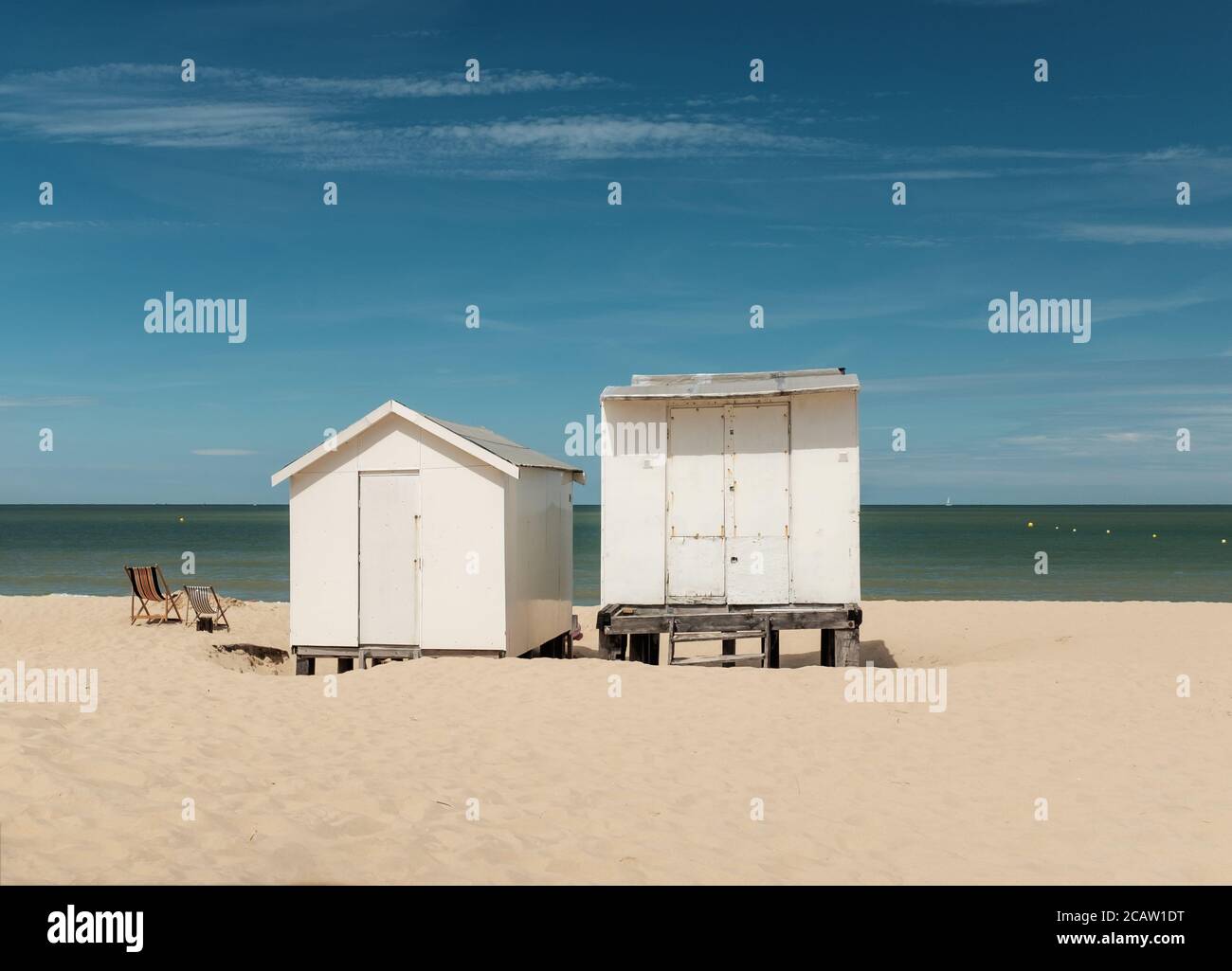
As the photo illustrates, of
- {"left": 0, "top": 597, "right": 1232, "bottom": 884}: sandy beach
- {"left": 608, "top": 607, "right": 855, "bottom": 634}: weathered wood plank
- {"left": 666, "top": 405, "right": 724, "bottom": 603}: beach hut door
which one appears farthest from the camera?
{"left": 666, "top": 405, "right": 724, "bottom": 603}: beach hut door

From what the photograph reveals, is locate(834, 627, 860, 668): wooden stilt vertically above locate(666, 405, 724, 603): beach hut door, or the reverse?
locate(666, 405, 724, 603): beach hut door

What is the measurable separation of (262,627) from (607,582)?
10.3 meters

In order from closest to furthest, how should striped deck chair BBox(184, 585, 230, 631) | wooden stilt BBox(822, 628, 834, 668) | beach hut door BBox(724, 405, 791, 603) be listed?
1. beach hut door BBox(724, 405, 791, 603)
2. wooden stilt BBox(822, 628, 834, 668)
3. striped deck chair BBox(184, 585, 230, 631)

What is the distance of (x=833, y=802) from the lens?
694 centimetres

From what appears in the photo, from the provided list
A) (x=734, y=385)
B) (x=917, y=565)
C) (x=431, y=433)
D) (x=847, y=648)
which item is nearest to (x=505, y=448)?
(x=431, y=433)

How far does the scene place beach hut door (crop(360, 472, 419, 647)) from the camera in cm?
1299

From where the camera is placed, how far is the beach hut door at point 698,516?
1309 centimetres

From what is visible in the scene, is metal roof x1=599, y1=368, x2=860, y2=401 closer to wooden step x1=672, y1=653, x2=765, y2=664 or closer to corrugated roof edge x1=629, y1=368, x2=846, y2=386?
corrugated roof edge x1=629, y1=368, x2=846, y2=386

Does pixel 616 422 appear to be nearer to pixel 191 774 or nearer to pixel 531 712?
pixel 531 712

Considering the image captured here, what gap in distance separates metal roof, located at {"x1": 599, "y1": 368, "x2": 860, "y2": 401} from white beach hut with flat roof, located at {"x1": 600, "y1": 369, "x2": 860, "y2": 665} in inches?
1.1

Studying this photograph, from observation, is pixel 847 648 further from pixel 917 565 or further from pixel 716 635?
pixel 917 565

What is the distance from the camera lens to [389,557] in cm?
1305

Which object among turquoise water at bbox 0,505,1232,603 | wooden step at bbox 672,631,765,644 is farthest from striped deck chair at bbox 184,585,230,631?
turquoise water at bbox 0,505,1232,603
